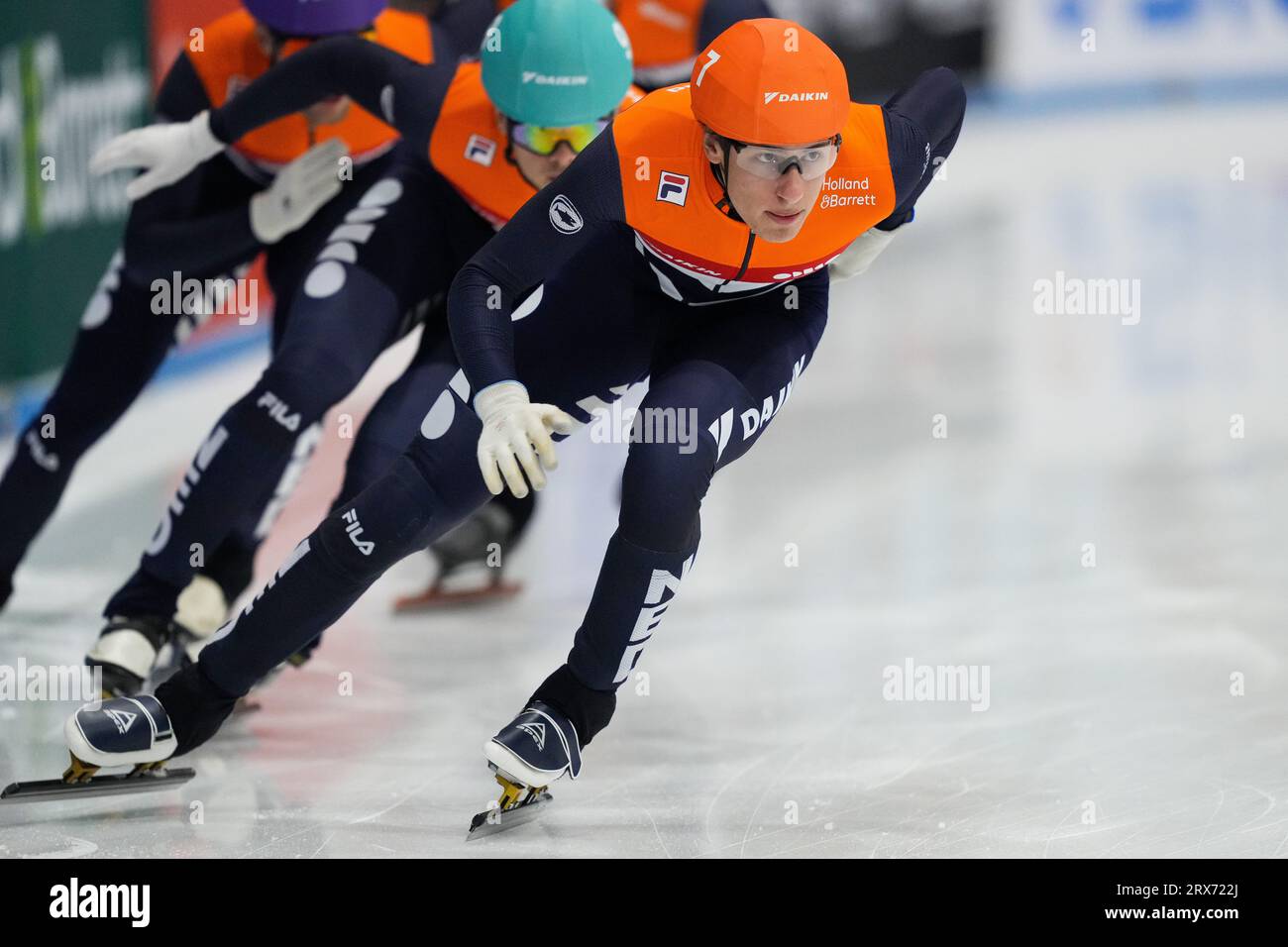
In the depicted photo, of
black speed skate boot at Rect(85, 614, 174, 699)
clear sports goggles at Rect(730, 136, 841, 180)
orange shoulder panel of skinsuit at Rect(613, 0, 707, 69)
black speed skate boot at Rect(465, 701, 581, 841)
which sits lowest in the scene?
black speed skate boot at Rect(85, 614, 174, 699)

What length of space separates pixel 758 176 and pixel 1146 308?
656 cm

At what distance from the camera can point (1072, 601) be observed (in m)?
4.95

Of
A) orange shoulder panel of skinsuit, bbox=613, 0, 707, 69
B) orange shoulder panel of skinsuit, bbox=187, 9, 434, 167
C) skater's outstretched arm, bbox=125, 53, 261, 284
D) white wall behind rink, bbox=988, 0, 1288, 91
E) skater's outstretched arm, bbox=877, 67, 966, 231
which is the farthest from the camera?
white wall behind rink, bbox=988, 0, 1288, 91

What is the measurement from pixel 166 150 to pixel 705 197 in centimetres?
161

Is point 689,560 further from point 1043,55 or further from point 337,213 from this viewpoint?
point 1043,55

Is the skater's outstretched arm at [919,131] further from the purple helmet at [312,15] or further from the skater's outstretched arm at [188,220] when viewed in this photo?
the skater's outstretched arm at [188,220]

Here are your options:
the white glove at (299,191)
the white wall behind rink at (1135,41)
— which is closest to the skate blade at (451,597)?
the white glove at (299,191)

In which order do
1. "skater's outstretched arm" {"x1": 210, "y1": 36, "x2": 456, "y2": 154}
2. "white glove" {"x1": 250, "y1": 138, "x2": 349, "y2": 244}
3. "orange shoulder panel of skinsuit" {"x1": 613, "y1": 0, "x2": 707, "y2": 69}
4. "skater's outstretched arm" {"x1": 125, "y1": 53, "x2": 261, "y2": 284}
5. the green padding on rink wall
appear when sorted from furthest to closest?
the green padding on rink wall, "orange shoulder panel of skinsuit" {"x1": 613, "y1": 0, "x2": 707, "y2": 69}, "skater's outstretched arm" {"x1": 125, "y1": 53, "x2": 261, "y2": 284}, "white glove" {"x1": 250, "y1": 138, "x2": 349, "y2": 244}, "skater's outstretched arm" {"x1": 210, "y1": 36, "x2": 456, "y2": 154}

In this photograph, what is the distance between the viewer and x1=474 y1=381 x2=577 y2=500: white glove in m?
3.01

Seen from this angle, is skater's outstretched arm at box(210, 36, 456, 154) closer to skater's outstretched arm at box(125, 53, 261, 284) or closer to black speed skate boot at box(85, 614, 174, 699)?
skater's outstretched arm at box(125, 53, 261, 284)

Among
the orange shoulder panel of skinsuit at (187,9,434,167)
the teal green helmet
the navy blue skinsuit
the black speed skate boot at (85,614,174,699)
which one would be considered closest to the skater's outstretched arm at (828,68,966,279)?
the teal green helmet

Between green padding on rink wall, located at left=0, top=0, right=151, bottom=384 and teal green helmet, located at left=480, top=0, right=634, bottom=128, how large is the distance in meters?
3.34

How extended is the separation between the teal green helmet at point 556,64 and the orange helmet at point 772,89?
518 millimetres

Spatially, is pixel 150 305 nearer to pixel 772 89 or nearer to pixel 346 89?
pixel 346 89
